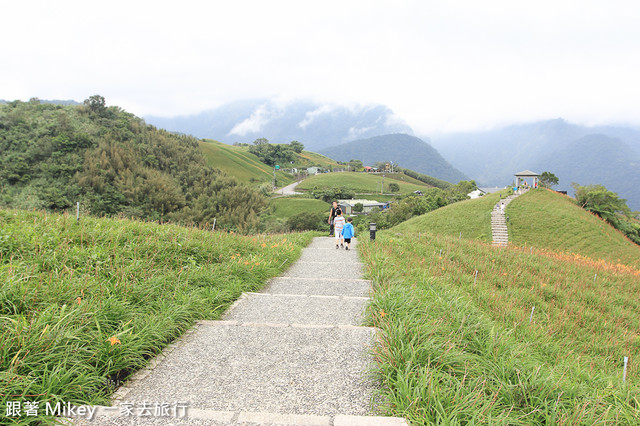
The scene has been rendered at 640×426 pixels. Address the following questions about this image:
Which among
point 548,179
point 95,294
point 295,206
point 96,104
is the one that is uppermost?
point 96,104

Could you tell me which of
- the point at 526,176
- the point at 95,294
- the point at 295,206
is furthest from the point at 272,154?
the point at 95,294

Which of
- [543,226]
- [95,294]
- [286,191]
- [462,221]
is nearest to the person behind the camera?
[95,294]

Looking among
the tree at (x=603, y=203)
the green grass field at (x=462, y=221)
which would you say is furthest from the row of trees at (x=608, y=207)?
the green grass field at (x=462, y=221)

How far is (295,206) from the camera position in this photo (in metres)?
79.4

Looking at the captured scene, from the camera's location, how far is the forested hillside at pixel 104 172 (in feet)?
171

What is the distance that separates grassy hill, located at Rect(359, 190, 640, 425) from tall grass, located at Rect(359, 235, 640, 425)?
0.05 ft

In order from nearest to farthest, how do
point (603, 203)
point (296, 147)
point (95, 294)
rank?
point (95, 294)
point (603, 203)
point (296, 147)

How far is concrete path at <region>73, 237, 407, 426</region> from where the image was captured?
8.04 ft

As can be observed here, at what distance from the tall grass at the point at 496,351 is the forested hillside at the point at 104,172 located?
48.1m

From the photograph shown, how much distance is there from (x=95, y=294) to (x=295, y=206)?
249 ft

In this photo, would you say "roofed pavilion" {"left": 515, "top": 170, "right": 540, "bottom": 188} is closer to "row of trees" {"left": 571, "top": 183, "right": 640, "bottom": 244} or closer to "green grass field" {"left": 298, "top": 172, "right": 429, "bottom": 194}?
"row of trees" {"left": 571, "top": 183, "right": 640, "bottom": 244}

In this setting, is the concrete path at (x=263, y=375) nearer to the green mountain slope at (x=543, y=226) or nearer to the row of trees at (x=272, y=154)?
the green mountain slope at (x=543, y=226)

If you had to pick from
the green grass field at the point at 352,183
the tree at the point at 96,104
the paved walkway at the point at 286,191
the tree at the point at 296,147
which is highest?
the tree at the point at 296,147

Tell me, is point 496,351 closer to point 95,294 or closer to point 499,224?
point 95,294
